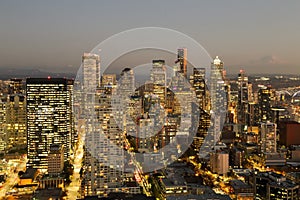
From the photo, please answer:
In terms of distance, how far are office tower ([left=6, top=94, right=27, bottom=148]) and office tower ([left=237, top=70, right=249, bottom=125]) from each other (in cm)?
499

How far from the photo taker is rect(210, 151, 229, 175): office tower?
6.14 metres

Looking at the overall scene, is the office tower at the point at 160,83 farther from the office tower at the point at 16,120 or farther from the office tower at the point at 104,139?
the office tower at the point at 16,120

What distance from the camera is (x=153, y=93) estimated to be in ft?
26.0

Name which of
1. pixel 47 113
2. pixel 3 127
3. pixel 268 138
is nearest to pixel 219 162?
pixel 268 138

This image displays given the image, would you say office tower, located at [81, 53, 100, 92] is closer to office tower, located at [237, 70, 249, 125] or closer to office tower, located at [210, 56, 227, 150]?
office tower, located at [210, 56, 227, 150]

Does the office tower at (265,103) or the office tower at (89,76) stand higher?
the office tower at (89,76)

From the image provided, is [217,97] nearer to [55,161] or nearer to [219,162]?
[219,162]

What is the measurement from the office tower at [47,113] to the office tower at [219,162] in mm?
2597

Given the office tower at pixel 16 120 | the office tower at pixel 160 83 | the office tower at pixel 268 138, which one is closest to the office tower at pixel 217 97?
the office tower at pixel 268 138

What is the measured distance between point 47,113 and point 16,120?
0.98 m

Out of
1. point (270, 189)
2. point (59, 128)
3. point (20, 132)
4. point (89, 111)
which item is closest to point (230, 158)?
point (270, 189)

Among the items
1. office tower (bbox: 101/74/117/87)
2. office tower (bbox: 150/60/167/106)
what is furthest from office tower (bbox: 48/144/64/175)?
office tower (bbox: 150/60/167/106)

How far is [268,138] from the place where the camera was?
7641 mm

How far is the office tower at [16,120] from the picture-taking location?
7.70 m
